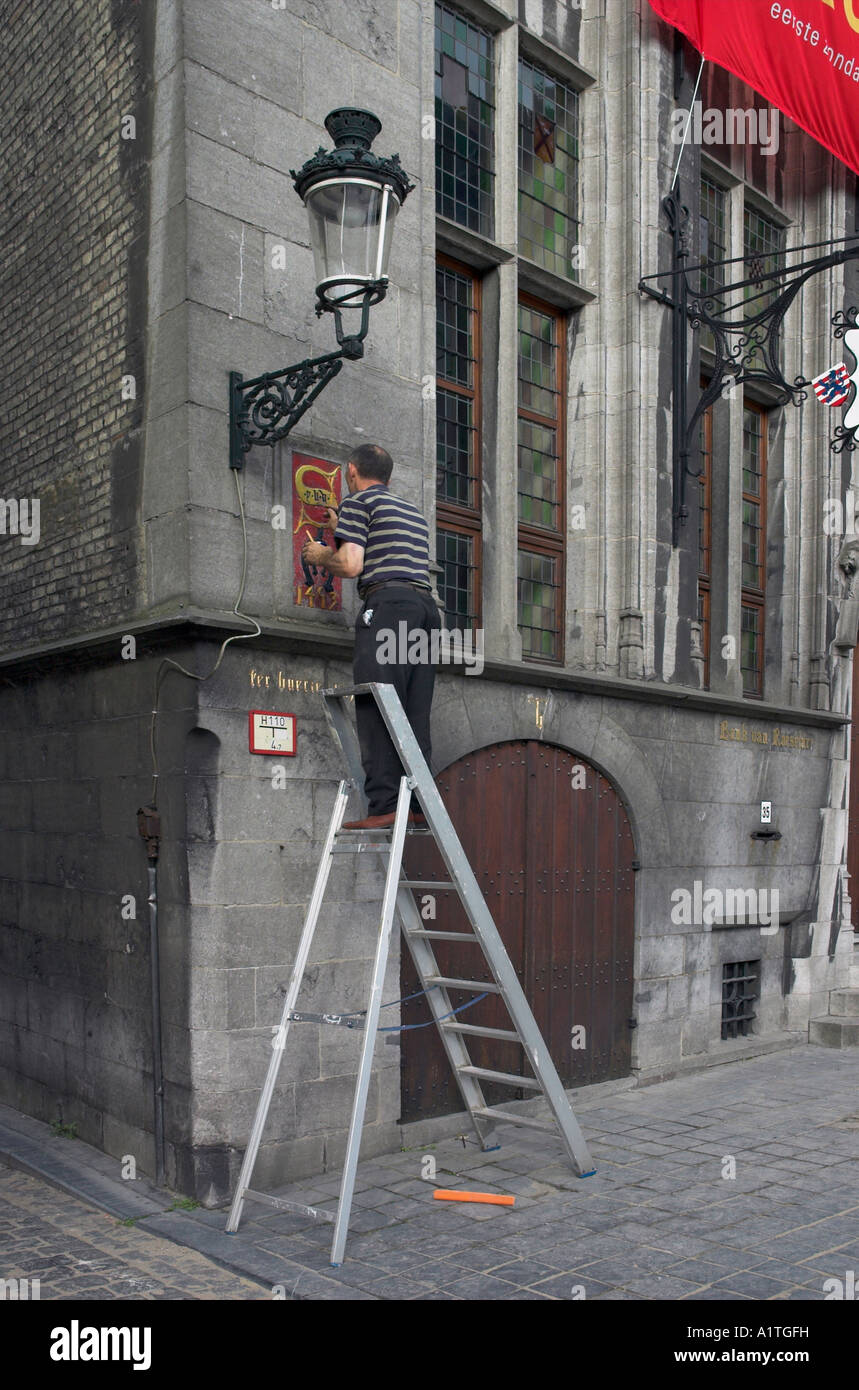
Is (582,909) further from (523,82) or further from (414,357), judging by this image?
(523,82)

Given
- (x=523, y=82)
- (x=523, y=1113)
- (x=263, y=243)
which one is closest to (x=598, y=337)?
(x=523, y=82)

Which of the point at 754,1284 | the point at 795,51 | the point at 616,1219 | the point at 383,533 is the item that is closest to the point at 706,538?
the point at 795,51

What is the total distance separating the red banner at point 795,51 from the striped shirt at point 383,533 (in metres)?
5.16

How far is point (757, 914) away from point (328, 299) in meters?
6.90

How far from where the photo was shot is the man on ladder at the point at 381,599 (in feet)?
20.7

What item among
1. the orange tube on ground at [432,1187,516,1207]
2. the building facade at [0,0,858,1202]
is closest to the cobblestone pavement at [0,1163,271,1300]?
the building facade at [0,0,858,1202]

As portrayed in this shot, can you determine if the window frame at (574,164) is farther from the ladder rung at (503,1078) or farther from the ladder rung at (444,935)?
the ladder rung at (503,1078)

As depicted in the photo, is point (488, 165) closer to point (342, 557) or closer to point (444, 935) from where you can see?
point (342, 557)

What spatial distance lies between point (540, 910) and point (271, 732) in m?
2.72

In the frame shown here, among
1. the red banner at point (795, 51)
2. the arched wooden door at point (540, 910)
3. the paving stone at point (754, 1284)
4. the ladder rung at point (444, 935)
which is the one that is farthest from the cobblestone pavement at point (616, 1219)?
the red banner at point (795, 51)

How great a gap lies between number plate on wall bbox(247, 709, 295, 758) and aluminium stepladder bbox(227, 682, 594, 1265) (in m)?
0.26

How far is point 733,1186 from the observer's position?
21.4ft

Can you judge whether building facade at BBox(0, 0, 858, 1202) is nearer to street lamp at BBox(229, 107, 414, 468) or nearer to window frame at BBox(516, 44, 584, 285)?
window frame at BBox(516, 44, 584, 285)

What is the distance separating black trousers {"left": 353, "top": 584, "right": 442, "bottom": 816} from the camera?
20.7 feet
